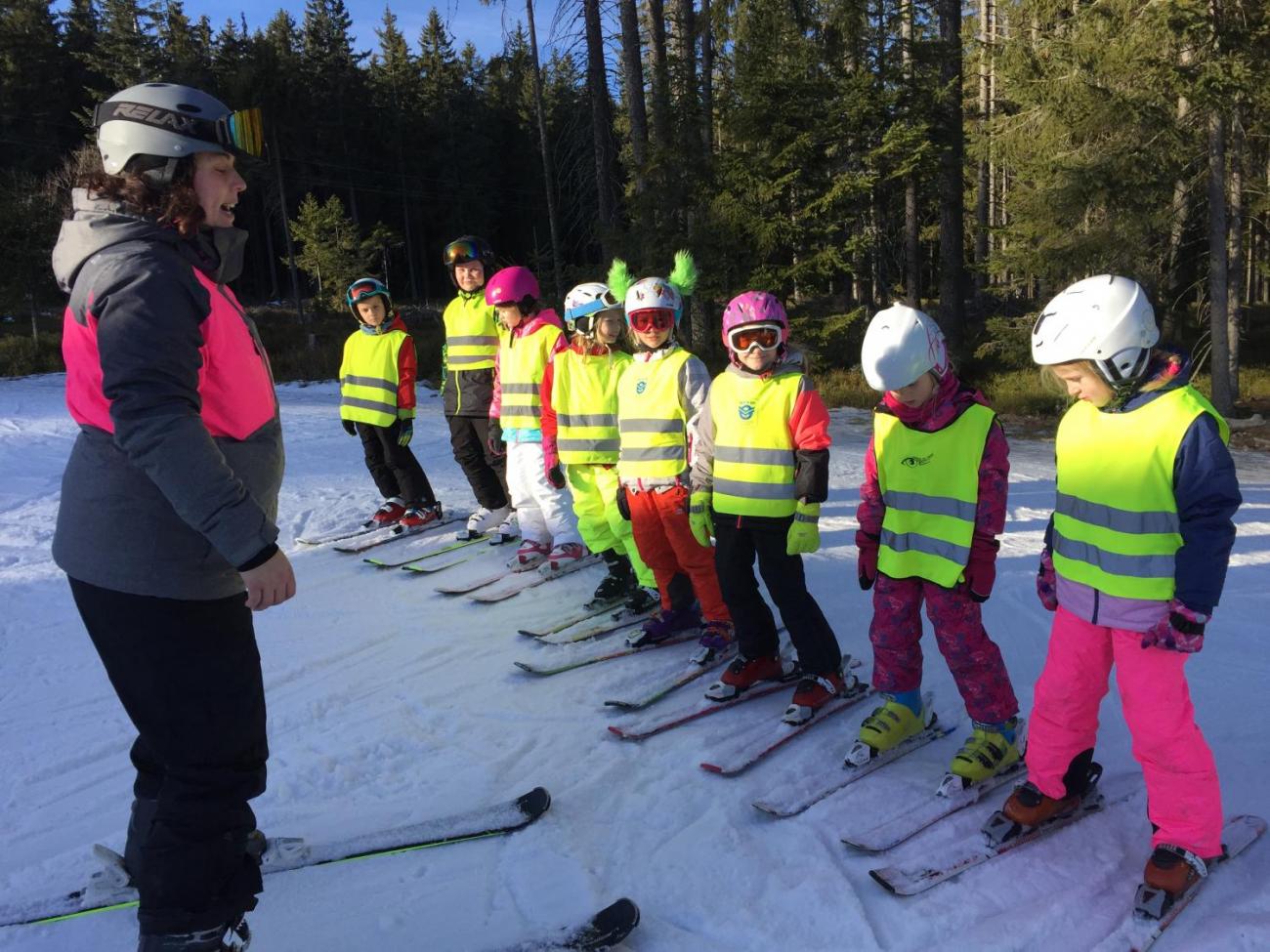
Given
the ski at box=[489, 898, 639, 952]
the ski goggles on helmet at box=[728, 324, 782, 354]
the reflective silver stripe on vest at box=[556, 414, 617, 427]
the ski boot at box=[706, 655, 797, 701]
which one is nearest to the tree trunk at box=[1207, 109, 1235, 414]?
the reflective silver stripe on vest at box=[556, 414, 617, 427]

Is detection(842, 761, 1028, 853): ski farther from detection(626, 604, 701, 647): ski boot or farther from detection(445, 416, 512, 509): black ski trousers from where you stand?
detection(445, 416, 512, 509): black ski trousers

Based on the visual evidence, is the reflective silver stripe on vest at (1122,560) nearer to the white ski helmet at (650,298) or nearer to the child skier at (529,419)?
the white ski helmet at (650,298)

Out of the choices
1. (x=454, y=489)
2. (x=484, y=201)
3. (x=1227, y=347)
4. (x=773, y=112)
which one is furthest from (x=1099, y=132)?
(x=484, y=201)

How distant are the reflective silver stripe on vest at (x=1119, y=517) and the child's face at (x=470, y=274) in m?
4.69

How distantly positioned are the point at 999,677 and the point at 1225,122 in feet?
46.4

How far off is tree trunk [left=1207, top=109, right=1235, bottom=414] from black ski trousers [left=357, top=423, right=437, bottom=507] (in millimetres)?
12392

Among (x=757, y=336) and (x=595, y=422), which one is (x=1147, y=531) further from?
(x=595, y=422)

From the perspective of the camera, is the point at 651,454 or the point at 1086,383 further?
the point at 651,454

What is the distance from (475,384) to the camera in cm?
661

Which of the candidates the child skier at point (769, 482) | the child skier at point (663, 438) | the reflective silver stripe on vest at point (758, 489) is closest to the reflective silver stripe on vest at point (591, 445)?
the child skier at point (663, 438)

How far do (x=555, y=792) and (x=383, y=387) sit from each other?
171 inches

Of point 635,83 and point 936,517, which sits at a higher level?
point 635,83

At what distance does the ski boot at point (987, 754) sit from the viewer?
3.06 m

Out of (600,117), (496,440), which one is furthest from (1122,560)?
(600,117)
